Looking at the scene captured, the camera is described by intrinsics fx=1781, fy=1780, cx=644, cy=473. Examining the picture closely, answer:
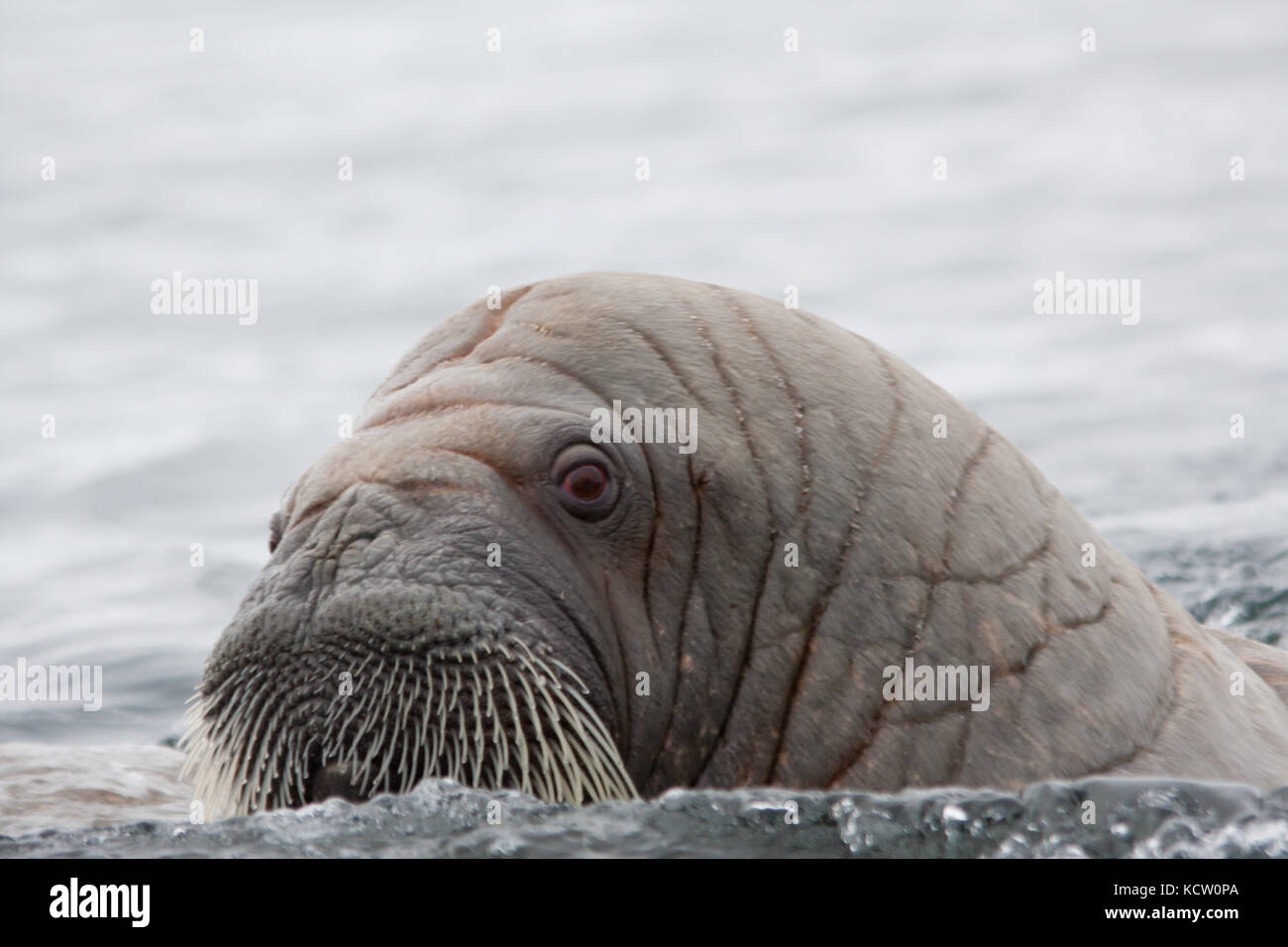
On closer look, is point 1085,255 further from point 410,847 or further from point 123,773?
point 410,847

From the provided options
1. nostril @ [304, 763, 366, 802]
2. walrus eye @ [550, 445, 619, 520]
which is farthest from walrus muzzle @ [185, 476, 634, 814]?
walrus eye @ [550, 445, 619, 520]

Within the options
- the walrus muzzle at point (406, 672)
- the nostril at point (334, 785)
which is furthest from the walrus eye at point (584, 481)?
the nostril at point (334, 785)

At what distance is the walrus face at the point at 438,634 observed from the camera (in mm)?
5504

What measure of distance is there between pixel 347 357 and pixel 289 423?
1350mm

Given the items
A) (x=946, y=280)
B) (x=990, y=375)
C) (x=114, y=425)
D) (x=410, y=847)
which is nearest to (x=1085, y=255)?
(x=946, y=280)

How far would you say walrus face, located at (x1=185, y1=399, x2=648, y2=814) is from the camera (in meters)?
5.50

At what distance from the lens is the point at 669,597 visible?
5.91 m

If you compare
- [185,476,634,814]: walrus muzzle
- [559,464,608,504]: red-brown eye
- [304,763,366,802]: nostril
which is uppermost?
[559,464,608,504]: red-brown eye

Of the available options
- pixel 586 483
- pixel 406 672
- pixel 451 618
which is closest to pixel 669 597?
pixel 586 483

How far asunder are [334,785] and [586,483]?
1.25 m

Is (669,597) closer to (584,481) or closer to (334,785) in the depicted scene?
(584,481)

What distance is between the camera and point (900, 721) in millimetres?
5867

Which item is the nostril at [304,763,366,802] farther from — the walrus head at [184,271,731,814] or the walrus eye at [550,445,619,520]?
the walrus eye at [550,445,619,520]

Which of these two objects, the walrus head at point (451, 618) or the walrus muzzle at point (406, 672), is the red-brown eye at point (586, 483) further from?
the walrus muzzle at point (406, 672)
